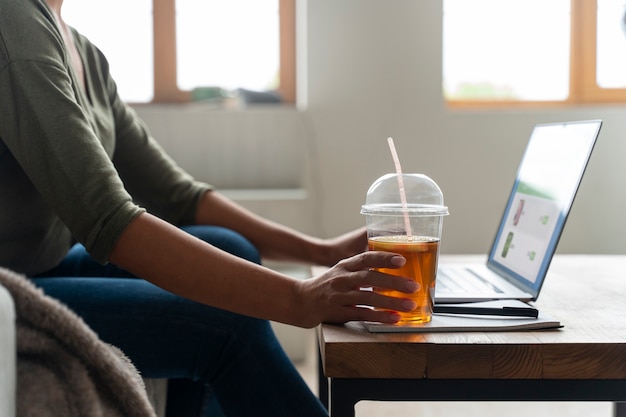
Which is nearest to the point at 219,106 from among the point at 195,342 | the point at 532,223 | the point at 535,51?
the point at 535,51

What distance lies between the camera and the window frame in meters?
3.17

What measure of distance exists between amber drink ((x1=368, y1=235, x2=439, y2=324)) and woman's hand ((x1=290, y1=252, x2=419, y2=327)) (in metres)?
0.01

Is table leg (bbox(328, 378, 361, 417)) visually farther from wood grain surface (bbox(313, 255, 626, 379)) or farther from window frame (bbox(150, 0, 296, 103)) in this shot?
window frame (bbox(150, 0, 296, 103))

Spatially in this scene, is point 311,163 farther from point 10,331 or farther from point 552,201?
point 10,331

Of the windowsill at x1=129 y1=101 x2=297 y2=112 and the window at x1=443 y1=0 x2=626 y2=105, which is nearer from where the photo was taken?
the windowsill at x1=129 y1=101 x2=297 y2=112

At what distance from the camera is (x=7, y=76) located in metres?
0.93

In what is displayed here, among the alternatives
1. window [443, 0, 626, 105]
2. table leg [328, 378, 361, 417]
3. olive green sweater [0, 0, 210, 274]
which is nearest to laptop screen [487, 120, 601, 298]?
table leg [328, 378, 361, 417]

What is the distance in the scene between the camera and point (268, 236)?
4.56 ft

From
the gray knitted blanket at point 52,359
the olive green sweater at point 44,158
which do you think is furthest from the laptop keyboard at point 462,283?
the gray knitted blanket at point 52,359

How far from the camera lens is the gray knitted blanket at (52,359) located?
1.87 ft

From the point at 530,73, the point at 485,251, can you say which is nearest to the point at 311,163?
the point at 485,251

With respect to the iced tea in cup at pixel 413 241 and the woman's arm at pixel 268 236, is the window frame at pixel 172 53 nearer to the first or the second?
the woman's arm at pixel 268 236

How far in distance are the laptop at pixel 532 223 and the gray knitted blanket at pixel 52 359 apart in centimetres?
49

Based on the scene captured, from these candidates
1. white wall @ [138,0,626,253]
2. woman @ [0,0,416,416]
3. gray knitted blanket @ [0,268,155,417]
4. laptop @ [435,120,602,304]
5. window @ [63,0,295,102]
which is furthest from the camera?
window @ [63,0,295,102]
